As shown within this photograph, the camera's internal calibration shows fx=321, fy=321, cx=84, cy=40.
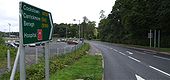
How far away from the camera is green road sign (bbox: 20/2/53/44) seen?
199 inches

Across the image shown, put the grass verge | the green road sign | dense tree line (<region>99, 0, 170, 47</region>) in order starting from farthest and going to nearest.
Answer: dense tree line (<region>99, 0, 170, 47</region>) < the grass verge < the green road sign

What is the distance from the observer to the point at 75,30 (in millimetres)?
162625

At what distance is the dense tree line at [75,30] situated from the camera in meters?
161

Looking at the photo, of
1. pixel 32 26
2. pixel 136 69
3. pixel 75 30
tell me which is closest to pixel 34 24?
pixel 32 26

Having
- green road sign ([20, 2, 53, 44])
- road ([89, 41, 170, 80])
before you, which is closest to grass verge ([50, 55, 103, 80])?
road ([89, 41, 170, 80])

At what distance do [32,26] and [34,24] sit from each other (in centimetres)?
15

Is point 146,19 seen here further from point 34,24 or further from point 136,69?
point 34,24

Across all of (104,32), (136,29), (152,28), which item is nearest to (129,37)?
(136,29)

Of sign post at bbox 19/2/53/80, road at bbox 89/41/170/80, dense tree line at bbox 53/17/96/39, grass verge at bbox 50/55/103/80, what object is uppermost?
dense tree line at bbox 53/17/96/39

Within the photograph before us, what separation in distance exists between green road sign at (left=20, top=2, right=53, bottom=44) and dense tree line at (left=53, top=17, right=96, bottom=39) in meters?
143

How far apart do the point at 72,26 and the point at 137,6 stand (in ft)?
350

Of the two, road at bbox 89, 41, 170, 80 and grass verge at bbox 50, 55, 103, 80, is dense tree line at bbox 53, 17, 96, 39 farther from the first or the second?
grass verge at bbox 50, 55, 103, 80

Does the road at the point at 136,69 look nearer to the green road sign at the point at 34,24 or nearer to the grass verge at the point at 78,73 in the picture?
the grass verge at the point at 78,73

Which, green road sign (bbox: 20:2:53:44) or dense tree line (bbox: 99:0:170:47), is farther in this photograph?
dense tree line (bbox: 99:0:170:47)
